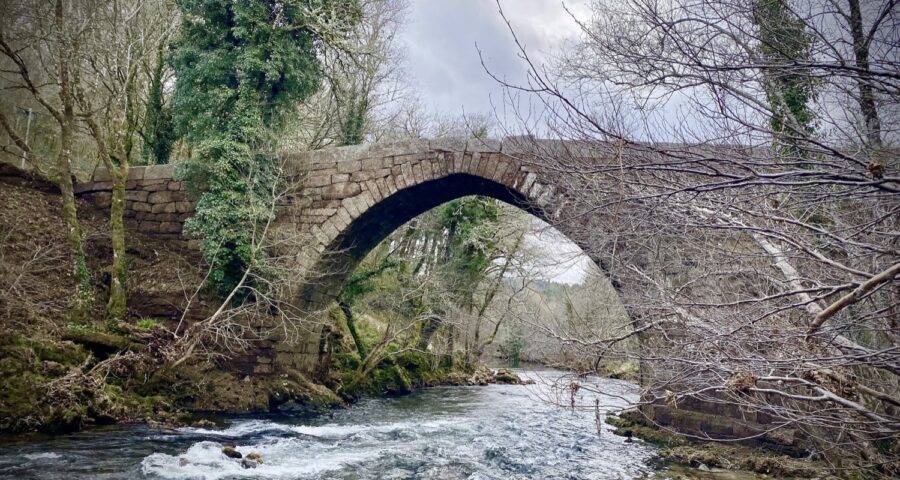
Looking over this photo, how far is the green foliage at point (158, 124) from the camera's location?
40.7ft

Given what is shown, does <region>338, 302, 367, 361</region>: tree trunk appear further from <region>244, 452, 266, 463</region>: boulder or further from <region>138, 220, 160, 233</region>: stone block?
<region>244, 452, 266, 463</region>: boulder

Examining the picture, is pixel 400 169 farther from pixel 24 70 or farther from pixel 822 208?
pixel 822 208

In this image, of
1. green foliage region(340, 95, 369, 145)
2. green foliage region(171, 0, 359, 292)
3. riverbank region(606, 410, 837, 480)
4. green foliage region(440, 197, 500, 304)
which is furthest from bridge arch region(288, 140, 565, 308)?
green foliage region(440, 197, 500, 304)

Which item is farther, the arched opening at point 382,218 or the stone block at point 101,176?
the stone block at point 101,176

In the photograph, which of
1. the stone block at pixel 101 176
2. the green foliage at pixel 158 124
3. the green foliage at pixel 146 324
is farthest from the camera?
the green foliage at pixel 158 124

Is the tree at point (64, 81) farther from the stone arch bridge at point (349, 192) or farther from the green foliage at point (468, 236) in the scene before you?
the green foliage at point (468, 236)

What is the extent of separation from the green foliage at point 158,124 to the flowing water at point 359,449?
23.7 feet

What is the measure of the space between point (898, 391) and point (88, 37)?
414 inches

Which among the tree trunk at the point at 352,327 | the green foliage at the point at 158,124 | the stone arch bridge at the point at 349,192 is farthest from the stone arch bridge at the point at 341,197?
the green foliage at the point at 158,124

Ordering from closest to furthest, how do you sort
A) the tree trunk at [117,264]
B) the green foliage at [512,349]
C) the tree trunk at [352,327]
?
the tree trunk at [117,264], the tree trunk at [352,327], the green foliage at [512,349]

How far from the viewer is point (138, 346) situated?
7.46m

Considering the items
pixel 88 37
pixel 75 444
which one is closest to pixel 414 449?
pixel 75 444

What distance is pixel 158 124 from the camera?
1257 cm

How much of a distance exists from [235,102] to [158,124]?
14.3 feet
